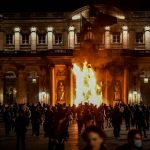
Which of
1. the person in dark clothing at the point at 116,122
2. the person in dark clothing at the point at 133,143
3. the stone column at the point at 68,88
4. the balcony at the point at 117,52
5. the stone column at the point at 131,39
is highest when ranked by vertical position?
the stone column at the point at 131,39

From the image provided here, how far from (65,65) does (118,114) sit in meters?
38.7

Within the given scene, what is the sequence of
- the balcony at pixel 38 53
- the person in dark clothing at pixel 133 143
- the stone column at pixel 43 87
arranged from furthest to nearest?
the stone column at pixel 43 87 → the balcony at pixel 38 53 → the person in dark clothing at pixel 133 143

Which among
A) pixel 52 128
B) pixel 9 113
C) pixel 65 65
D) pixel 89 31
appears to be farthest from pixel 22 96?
pixel 52 128

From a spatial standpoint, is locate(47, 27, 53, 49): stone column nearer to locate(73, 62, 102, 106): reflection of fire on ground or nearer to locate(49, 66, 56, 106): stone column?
locate(49, 66, 56, 106): stone column

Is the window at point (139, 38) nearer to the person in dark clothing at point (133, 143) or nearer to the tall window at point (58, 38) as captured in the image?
the tall window at point (58, 38)

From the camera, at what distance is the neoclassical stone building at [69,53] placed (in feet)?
225

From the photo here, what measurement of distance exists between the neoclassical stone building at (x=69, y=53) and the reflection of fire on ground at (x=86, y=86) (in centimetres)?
160

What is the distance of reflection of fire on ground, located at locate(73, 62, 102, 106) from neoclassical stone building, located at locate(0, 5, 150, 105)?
5.26ft

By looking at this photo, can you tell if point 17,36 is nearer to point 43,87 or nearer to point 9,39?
point 9,39

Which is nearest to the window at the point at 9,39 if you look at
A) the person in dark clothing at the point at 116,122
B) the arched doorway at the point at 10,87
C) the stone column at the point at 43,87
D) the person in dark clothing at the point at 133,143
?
the arched doorway at the point at 10,87

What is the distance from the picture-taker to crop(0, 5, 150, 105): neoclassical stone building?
68.7 metres

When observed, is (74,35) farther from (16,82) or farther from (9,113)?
(9,113)

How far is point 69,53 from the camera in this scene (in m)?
69.1

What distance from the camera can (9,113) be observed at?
33.8 m
